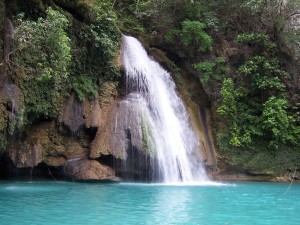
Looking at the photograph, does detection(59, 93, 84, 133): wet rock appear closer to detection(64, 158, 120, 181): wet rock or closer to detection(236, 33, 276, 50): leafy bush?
detection(64, 158, 120, 181): wet rock

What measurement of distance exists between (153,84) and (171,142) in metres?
2.66

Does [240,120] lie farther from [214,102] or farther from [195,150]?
[195,150]

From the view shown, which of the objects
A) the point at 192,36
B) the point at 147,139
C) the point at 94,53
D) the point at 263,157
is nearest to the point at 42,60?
the point at 94,53

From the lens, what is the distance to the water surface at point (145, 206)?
323 inches

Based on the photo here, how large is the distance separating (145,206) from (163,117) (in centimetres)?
793

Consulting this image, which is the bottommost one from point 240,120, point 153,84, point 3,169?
point 3,169

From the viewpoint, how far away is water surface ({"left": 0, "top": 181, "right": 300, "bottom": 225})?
8.21 m

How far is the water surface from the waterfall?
2754 mm

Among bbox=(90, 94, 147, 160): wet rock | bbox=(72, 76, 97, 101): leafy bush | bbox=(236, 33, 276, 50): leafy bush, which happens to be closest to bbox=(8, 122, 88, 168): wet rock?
bbox=(90, 94, 147, 160): wet rock

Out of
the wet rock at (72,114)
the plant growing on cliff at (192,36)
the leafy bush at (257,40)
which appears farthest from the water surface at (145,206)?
the leafy bush at (257,40)

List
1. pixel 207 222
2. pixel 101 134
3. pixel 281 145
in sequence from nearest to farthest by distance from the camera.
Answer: pixel 207 222 < pixel 101 134 < pixel 281 145

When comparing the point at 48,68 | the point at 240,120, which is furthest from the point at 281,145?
the point at 48,68

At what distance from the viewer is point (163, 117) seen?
1741cm

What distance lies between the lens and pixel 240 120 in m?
19.3
